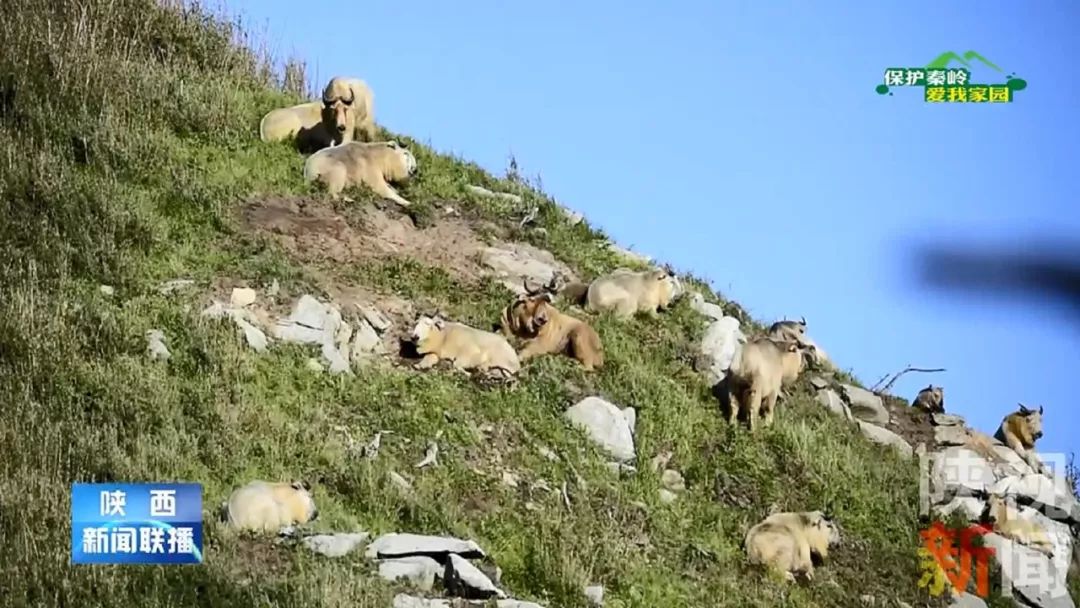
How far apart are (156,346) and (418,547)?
3.53 meters

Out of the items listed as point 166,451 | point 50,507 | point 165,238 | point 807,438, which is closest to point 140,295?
point 165,238

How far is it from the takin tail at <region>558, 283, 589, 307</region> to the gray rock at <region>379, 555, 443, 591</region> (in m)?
6.44

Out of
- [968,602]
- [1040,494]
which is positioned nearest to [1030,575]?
[968,602]

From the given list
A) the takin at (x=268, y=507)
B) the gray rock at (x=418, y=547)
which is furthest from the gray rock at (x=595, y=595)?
the takin at (x=268, y=507)

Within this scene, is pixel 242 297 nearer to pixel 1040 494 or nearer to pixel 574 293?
pixel 574 293

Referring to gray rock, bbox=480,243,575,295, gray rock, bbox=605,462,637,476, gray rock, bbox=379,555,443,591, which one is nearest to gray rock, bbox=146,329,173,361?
gray rock, bbox=379,555,443,591

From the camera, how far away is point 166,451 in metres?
9.39

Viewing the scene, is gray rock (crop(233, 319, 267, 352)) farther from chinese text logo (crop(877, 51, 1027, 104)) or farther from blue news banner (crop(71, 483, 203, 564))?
chinese text logo (crop(877, 51, 1027, 104))

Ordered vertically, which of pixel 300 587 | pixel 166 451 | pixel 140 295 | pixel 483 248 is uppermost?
pixel 483 248

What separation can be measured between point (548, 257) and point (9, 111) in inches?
254

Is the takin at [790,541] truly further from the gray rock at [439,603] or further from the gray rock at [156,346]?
the gray rock at [156,346]

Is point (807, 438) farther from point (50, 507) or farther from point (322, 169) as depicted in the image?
point (50, 507)

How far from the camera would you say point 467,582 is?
8.50 m

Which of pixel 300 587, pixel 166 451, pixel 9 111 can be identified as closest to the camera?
pixel 300 587
